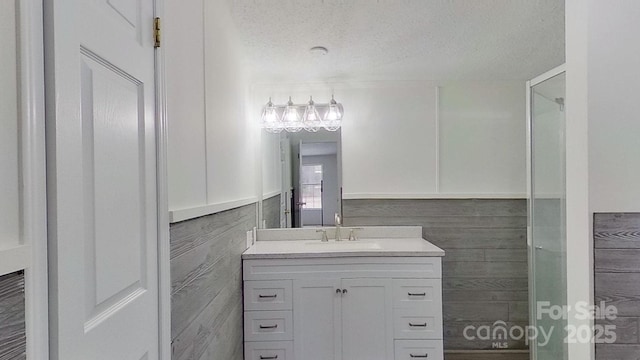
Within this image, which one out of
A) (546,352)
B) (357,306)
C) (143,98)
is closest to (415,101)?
(357,306)

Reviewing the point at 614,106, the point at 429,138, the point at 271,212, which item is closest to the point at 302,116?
the point at 271,212

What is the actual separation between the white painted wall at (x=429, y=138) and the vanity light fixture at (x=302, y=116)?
0.09 metres

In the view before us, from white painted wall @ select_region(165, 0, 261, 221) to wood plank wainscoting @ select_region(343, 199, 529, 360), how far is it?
1717mm

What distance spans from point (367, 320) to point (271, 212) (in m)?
1.15

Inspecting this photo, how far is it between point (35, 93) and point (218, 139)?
1.09 meters

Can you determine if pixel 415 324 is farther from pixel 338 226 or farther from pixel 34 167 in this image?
pixel 34 167

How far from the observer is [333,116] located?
2.68 meters

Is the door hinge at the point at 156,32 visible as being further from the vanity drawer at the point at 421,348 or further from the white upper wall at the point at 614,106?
the vanity drawer at the point at 421,348

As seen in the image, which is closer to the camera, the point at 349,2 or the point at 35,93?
the point at 35,93

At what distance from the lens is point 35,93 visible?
1.82 ft

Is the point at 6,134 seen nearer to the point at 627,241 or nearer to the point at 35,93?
the point at 35,93

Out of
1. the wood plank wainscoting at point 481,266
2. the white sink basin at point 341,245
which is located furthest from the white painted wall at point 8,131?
the wood plank wainscoting at point 481,266

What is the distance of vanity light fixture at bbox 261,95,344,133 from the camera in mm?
2697

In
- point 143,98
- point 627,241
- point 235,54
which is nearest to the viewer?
point 143,98
